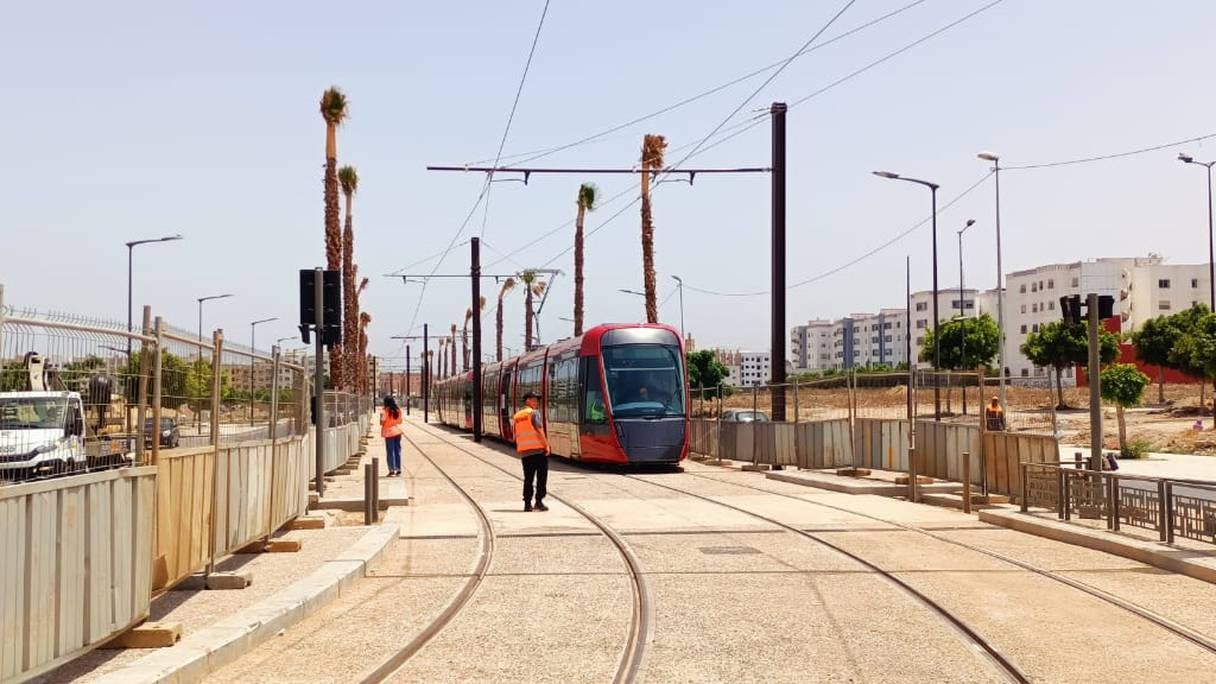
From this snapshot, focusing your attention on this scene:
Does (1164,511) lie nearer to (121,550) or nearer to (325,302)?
(121,550)

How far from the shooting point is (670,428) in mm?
27953

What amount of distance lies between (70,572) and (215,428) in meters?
3.36

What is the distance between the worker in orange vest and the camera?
1739 centimetres

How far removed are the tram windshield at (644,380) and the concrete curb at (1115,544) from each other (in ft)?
40.4

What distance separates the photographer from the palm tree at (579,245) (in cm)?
5506

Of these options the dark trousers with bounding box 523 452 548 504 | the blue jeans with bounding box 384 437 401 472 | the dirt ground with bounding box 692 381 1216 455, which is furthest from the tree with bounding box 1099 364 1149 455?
the dark trousers with bounding box 523 452 548 504

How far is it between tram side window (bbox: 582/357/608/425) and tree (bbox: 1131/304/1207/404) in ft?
161

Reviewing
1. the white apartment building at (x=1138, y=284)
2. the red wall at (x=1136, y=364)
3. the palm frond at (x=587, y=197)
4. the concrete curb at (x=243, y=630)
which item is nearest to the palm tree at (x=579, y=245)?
the palm frond at (x=587, y=197)

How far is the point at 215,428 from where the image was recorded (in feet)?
32.1

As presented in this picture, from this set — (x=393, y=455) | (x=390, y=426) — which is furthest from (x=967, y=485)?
(x=393, y=455)

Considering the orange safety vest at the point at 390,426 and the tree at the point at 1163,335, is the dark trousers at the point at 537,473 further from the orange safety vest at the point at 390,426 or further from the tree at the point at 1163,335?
the tree at the point at 1163,335

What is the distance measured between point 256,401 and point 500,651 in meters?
4.78

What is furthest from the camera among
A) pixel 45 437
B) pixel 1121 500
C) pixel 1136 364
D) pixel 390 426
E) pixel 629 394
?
pixel 1136 364

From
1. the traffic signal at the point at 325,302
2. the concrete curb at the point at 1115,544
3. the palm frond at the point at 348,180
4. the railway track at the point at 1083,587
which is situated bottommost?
the railway track at the point at 1083,587
